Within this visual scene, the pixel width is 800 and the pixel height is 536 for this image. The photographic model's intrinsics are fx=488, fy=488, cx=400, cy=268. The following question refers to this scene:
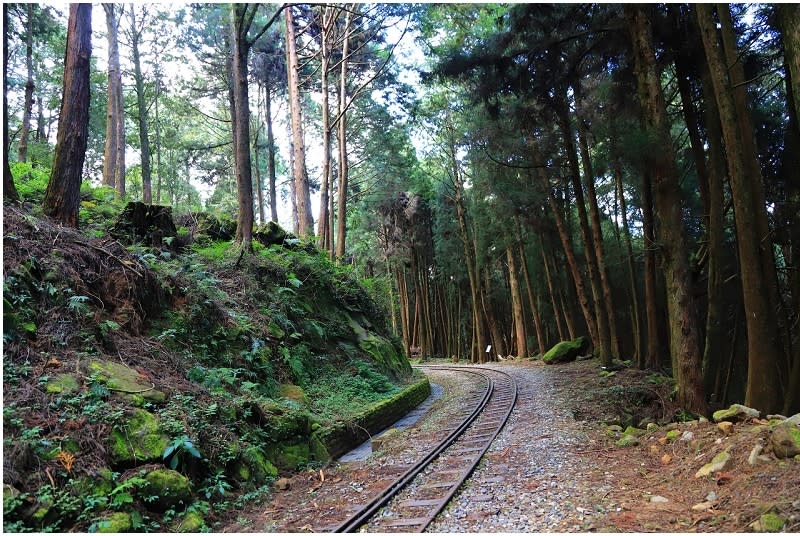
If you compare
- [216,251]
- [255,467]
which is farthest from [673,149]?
[216,251]

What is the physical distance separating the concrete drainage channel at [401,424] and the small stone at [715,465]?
4.29 m

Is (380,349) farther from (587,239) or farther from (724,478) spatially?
(724,478)

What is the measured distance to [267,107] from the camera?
22156mm

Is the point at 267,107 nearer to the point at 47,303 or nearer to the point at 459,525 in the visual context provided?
the point at 47,303

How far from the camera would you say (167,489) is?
14.7 ft

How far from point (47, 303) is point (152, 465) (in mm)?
2466

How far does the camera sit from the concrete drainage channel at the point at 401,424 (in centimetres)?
737

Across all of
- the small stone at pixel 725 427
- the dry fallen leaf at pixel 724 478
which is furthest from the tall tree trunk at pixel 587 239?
the dry fallen leaf at pixel 724 478

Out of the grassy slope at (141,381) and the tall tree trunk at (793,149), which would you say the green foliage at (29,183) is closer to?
the grassy slope at (141,381)

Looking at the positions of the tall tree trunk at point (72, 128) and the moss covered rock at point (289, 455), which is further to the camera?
the tall tree trunk at point (72, 128)

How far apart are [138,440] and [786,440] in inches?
240

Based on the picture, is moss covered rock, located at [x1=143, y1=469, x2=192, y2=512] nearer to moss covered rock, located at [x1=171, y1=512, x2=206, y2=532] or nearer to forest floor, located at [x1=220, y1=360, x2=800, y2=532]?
moss covered rock, located at [x1=171, y1=512, x2=206, y2=532]

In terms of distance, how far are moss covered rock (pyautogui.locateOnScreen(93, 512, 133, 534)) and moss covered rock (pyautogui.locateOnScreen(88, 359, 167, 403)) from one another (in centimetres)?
146

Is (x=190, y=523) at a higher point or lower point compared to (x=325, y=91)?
lower
